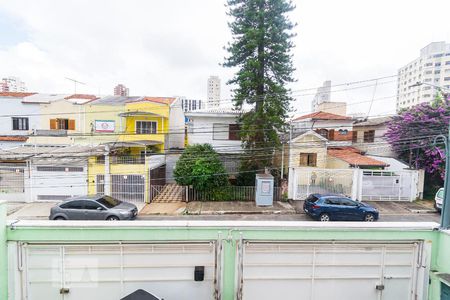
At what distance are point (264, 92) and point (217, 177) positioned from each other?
21.7ft

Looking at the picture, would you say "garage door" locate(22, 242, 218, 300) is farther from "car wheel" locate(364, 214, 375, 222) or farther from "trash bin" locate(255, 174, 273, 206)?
"trash bin" locate(255, 174, 273, 206)

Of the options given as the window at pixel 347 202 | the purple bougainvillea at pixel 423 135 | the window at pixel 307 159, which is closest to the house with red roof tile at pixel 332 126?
the window at pixel 307 159

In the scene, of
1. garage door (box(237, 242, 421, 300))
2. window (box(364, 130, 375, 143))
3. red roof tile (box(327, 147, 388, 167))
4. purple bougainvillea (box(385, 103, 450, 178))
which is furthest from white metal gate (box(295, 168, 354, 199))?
garage door (box(237, 242, 421, 300))

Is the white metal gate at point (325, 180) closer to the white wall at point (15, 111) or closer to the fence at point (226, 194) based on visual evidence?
the fence at point (226, 194)

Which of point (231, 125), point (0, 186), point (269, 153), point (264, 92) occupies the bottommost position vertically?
point (0, 186)

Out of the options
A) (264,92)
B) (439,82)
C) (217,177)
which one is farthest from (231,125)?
(439,82)

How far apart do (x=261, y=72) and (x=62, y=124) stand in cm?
1694

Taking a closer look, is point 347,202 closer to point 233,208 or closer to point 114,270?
point 233,208

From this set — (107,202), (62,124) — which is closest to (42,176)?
(62,124)

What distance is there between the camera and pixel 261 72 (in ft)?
57.9

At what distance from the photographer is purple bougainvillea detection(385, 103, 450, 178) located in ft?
54.6

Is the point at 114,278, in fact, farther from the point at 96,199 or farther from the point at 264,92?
the point at 264,92

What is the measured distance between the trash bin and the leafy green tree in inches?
92.6

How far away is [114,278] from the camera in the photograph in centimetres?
399
